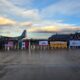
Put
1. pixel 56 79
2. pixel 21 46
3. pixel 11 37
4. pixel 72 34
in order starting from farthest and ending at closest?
pixel 11 37
pixel 72 34
pixel 21 46
pixel 56 79

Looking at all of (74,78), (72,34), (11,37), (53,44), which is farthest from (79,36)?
(74,78)

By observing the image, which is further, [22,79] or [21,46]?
[21,46]

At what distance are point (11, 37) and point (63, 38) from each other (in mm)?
17976

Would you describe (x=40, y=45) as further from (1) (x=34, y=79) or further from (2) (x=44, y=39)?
(1) (x=34, y=79)

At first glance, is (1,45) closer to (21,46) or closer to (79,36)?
(21,46)

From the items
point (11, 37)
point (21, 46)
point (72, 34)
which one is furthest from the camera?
point (11, 37)

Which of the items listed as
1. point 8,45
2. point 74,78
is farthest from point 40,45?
point 74,78

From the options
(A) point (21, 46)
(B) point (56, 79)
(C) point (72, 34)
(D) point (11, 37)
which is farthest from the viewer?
(D) point (11, 37)

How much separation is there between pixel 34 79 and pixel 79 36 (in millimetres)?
82738

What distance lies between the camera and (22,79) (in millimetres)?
13570

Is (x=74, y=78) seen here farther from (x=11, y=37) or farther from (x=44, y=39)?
(x=11, y=37)

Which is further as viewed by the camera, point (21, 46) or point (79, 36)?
point (79, 36)

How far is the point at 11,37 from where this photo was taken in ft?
333

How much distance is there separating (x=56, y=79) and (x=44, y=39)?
7164 cm
